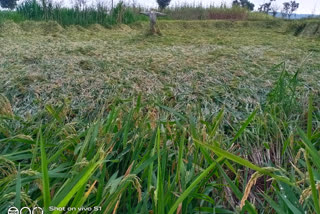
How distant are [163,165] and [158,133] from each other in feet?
0.29

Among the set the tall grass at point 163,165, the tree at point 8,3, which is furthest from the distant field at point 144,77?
the tree at point 8,3

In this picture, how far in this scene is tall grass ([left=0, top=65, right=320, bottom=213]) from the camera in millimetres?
520

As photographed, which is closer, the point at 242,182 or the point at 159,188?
the point at 159,188

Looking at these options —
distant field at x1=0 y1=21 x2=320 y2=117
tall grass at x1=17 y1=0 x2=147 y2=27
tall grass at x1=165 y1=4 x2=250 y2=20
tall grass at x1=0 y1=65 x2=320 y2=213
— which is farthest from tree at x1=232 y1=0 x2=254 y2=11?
tall grass at x1=0 y1=65 x2=320 y2=213

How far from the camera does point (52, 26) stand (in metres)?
4.75

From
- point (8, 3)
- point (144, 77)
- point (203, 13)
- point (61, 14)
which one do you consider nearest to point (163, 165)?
point (144, 77)

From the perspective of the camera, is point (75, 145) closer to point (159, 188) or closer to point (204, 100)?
point (159, 188)

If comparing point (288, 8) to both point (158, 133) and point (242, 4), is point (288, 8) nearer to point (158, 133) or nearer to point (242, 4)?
point (242, 4)

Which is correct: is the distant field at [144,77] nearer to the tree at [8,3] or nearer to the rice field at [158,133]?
the rice field at [158,133]

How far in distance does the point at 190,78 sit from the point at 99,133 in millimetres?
1000

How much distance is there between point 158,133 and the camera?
2.18ft

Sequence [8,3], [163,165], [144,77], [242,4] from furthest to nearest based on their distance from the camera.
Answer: [8,3]
[242,4]
[144,77]
[163,165]

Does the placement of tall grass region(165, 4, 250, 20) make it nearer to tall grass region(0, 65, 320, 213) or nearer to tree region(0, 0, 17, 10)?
tall grass region(0, 65, 320, 213)

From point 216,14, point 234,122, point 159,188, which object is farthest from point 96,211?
point 216,14
